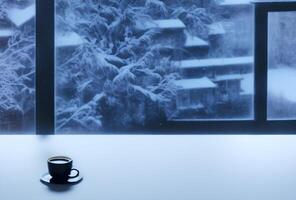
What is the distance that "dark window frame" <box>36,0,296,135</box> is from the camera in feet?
9.21

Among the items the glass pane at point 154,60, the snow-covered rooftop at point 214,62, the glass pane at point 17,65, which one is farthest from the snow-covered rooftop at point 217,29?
the glass pane at point 17,65

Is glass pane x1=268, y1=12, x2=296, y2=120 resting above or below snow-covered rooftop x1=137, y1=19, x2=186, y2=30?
below

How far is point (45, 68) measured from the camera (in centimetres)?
286

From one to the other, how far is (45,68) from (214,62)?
1270 millimetres

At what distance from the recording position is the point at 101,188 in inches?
36.9

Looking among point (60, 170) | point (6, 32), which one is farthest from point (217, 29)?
point (60, 170)

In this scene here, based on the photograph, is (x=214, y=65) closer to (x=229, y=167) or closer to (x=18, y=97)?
(x=18, y=97)

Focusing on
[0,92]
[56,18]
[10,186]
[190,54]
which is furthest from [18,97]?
[10,186]

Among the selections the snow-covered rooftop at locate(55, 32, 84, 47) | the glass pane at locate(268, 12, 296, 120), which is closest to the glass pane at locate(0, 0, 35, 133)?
the snow-covered rooftop at locate(55, 32, 84, 47)

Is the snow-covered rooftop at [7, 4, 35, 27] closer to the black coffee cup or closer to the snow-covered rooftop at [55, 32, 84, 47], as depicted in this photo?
the snow-covered rooftop at [55, 32, 84, 47]

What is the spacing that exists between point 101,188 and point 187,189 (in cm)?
21

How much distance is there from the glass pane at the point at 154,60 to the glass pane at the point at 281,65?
15 centimetres

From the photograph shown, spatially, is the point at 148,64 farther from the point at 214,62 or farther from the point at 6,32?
the point at 6,32

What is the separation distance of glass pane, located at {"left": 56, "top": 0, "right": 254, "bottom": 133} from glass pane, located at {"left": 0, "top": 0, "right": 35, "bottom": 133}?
0.69ft
